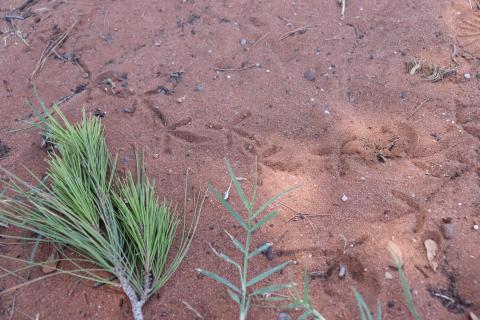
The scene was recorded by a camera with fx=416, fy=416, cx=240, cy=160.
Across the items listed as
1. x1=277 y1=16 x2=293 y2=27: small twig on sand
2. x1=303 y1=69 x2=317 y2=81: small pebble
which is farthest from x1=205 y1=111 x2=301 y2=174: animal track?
x1=277 y1=16 x2=293 y2=27: small twig on sand

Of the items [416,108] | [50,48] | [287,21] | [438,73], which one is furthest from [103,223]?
[438,73]

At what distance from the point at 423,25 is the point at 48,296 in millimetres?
2294

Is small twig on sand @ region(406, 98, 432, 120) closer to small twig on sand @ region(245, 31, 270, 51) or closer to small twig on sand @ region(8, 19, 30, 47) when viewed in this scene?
small twig on sand @ region(245, 31, 270, 51)

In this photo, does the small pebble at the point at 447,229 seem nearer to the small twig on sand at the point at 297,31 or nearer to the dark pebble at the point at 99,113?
the small twig on sand at the point at 297,31

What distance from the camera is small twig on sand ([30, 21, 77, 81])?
2289mm

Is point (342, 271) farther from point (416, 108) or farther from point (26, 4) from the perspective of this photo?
point (26, 4)

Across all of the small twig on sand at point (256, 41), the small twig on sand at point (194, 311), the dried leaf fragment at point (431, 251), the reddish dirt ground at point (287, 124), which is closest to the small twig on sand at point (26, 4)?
the reddish dirt ground at point (287, 124)

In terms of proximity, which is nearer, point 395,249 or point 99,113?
point 395,249

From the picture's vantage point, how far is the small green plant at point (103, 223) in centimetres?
137

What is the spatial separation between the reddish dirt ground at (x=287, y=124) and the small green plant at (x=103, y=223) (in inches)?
2.9

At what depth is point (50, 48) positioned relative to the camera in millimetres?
2400

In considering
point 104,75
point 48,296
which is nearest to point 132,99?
point 104,75

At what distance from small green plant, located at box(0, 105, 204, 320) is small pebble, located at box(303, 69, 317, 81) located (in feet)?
3.24

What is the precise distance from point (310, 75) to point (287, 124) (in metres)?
0.36
